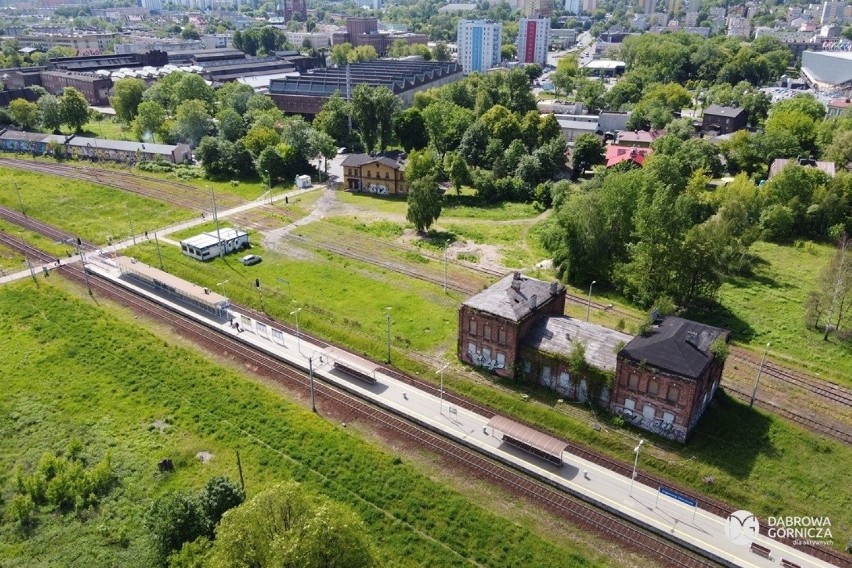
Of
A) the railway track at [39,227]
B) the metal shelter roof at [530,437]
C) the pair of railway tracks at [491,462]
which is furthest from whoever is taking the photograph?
the railway track at [39,227]

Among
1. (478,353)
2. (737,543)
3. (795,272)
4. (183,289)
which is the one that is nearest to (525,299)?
(478,353)

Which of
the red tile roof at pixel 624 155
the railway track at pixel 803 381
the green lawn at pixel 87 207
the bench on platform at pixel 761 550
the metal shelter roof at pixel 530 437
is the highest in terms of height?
the red tile roof at pixel 624 155

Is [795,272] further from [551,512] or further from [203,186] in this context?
[203,186]

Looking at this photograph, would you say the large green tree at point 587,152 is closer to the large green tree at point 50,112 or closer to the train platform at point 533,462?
the train platform at point 533,462

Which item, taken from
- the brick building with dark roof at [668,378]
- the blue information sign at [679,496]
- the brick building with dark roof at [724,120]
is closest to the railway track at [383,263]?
the brick building with dark roof at [668,378]

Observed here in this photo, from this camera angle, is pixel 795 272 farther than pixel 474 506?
Yes

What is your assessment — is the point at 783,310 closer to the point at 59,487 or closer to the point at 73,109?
Answer: the point at 59,487
